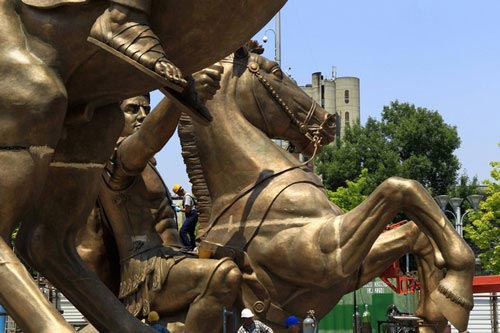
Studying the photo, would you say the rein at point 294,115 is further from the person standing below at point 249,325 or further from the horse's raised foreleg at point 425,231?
the person standing below at point 249,325

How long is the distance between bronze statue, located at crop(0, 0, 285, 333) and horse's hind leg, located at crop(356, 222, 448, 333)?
304cm

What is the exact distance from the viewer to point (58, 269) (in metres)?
4.01

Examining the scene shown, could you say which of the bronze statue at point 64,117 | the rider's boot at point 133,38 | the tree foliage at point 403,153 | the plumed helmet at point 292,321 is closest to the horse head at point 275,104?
the plumed helmet at point 292,321

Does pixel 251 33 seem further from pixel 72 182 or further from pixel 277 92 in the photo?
pixel 277 92

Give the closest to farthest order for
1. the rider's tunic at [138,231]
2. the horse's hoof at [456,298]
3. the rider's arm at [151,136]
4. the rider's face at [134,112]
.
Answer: the horse's hoof at [456,298] → the rider's arm at [151,136] → the rider's tunic at [138,231] → the rider's face at [134,112]

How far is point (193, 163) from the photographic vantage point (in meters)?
7.35

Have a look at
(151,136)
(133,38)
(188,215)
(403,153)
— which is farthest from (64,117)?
(403,153)

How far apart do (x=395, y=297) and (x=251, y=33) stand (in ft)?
43.1

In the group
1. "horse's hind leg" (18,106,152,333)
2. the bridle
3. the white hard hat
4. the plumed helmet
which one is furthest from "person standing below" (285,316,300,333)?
"horse's hind leg" (18,106,152,333)

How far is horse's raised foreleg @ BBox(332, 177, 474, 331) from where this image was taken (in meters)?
6.22

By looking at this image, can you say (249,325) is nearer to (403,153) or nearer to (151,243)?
(151,243)

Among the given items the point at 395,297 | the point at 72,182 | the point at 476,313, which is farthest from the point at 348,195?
the point at 72,182

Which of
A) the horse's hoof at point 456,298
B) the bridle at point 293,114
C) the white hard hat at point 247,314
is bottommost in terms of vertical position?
the white hard hat at point 247,314

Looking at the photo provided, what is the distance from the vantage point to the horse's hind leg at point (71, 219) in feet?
13.1
